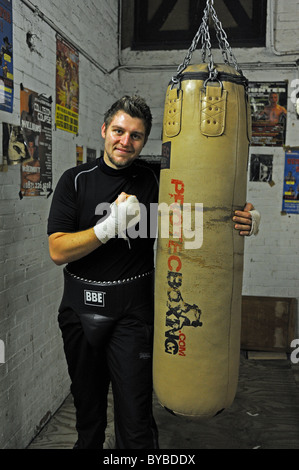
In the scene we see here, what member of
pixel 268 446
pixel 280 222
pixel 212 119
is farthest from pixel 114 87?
pixel 268 446

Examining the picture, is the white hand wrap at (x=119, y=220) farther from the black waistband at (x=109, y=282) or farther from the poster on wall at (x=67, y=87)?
the poster on wall at (x=67, y=87)

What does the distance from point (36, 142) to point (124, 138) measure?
0.89 m

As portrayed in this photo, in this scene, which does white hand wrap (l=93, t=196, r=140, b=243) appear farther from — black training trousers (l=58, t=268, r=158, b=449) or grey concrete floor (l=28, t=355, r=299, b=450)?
grey concrete floor (l=28, t=355, r=299, b=450)

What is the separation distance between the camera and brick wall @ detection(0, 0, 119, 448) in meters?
2.24

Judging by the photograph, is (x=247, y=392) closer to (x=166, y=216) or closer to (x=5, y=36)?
(x=166, y=216)

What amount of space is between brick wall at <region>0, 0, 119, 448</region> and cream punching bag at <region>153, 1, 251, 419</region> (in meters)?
0.95

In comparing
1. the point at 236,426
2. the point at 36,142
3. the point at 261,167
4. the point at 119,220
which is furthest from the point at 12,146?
the point at 261,167

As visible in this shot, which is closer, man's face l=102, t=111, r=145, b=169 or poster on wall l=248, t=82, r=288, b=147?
man's face l=102, t=111, r=145, b=169

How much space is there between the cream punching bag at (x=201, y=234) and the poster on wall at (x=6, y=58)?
915 mm

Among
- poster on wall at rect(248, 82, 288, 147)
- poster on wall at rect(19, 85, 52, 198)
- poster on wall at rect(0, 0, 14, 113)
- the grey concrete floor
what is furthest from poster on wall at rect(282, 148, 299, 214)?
poster on wall at rect(0, 0, 14, 113)

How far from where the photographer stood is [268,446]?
2.59m

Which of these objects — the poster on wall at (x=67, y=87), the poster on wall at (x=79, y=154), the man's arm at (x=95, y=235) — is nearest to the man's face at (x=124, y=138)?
the man's arm at (x=95, y=235)

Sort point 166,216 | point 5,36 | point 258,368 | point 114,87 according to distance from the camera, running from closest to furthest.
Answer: point 166,216 < point 5,36 < point 258,368 < point 114,87

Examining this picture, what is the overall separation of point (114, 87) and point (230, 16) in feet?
4.39
